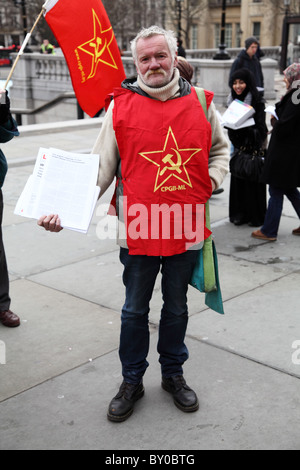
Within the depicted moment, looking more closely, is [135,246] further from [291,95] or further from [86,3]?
[291,95]

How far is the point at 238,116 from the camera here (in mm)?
6230

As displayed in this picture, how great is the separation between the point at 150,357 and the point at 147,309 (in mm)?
725

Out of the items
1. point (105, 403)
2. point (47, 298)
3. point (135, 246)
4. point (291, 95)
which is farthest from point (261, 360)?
point (291, 95)

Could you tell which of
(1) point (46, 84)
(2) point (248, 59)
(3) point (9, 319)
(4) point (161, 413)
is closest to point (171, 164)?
(4) point (161, 413)

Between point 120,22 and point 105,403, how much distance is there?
49821 millimetres

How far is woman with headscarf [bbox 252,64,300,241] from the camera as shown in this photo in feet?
18.9

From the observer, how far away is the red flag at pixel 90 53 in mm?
3854

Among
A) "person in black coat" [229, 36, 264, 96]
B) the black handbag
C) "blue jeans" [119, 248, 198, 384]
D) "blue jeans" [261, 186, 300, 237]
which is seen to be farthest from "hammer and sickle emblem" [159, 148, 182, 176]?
"person in black coat" [229, 36, 264, 96]

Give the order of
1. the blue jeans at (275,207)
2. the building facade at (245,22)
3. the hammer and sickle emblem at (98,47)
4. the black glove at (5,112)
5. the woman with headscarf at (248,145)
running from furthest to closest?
the building facade at (245,22) < the woman with headscarf at (248,145) < the blue jeans at (275,207) < the hammer and sickle emblem at (98,47) < the black glove at (5,112)

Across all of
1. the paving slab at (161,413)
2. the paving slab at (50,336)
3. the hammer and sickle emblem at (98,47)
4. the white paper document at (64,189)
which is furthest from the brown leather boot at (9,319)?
the hammer and sickle emblem at (98,47)

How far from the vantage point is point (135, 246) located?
3000 mm

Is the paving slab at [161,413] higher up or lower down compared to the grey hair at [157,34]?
lower down

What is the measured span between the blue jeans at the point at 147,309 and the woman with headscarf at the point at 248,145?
3.62 metres

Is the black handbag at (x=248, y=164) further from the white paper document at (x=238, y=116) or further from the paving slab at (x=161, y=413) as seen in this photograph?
the paving slab at (x=161, y=413)
